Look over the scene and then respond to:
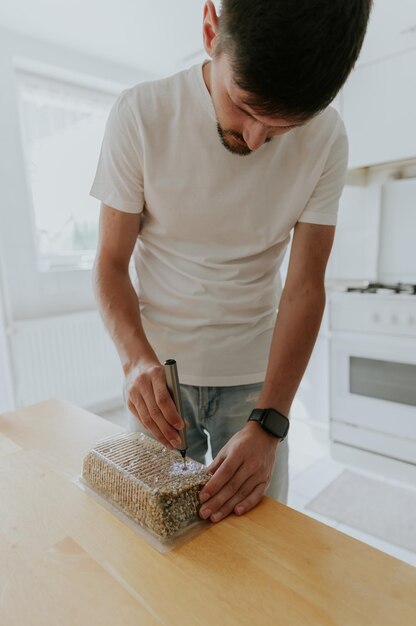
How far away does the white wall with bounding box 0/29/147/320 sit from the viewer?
233cm

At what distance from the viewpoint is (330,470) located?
2.13 m

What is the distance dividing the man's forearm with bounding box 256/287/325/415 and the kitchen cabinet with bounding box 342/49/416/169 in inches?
58.1

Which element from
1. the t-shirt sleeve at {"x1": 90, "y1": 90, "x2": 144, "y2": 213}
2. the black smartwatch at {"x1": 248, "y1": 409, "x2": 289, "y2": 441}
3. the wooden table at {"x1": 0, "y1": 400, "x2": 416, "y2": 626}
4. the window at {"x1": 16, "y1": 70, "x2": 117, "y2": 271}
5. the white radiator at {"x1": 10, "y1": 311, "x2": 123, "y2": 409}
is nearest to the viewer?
the wooden table at {"x1": 0, "y1": 400, "x2": 416, "y2": 626}

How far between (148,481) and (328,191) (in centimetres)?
65

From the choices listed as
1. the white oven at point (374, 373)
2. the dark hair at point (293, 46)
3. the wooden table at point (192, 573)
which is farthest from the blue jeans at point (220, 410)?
the white oven at point (374, 373)

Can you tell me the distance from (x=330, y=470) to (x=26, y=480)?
1806mm

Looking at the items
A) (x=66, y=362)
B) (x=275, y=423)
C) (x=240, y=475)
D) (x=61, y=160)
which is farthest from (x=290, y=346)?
(x=61, y=160)

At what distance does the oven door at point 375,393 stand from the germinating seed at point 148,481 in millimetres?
1632

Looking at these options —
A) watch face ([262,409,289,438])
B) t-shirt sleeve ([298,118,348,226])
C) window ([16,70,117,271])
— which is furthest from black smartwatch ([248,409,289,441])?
window ([16,70,117,271])

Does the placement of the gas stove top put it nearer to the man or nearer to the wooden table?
the man

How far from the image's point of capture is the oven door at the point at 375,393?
1970mm

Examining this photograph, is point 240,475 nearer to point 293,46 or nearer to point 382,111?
point 293,46

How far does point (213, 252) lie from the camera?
0.85 metres

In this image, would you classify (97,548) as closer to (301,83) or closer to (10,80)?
(301,83)
